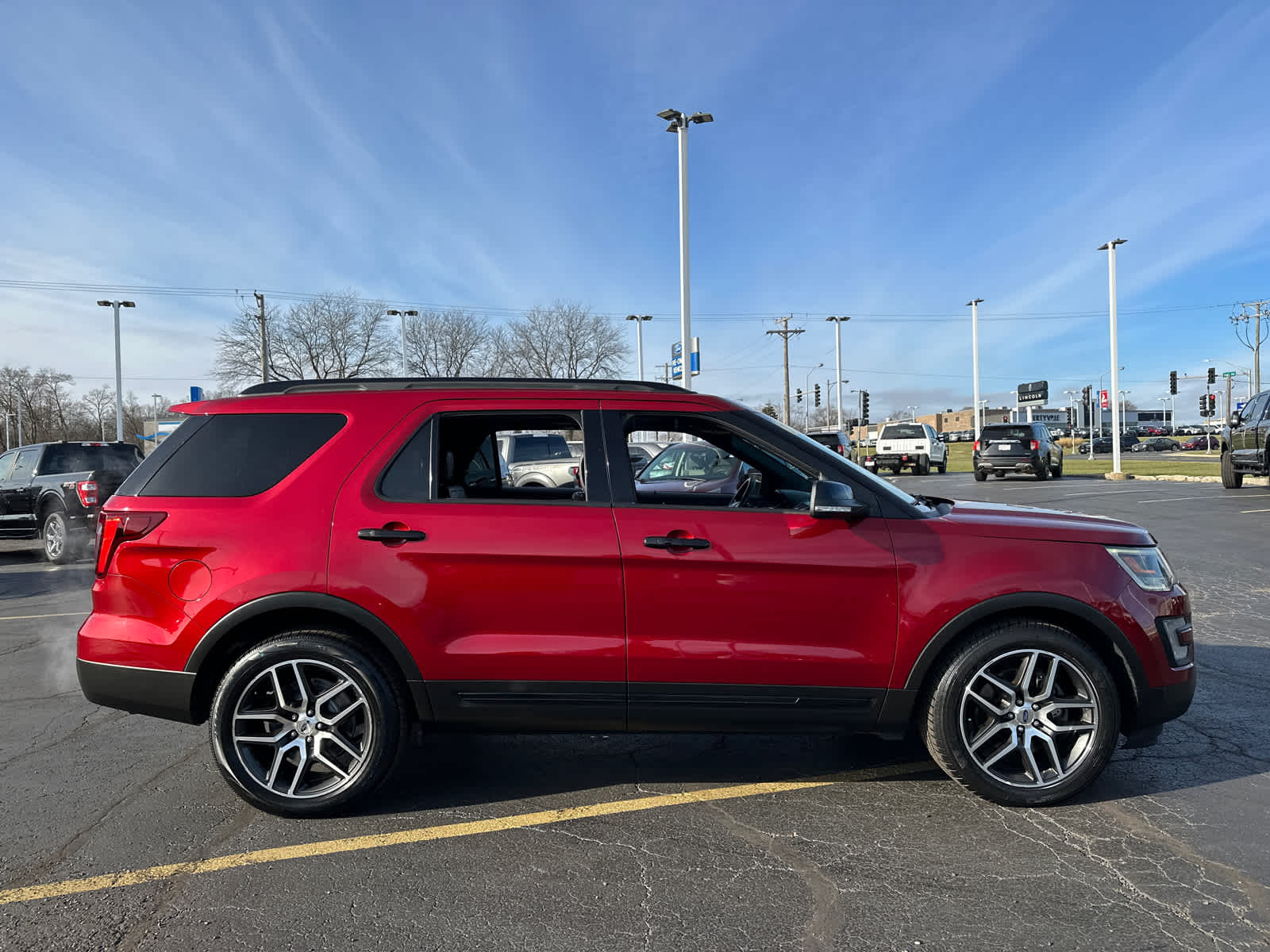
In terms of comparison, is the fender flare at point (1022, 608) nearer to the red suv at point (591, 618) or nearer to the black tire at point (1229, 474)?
the red suv at point (591, 618)

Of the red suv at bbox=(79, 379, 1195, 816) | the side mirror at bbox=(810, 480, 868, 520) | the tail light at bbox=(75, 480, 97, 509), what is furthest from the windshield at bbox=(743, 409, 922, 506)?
the tail light at bbox=(75, 480, 97, 509)

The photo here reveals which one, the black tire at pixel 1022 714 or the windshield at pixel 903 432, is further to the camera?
the windshield at pixel 903 432

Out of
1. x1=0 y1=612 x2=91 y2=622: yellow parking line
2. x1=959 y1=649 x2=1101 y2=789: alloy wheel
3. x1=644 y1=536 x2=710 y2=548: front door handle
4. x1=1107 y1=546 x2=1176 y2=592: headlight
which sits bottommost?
x1=0 y1=612 x2=91 y2=622: yellow parking line

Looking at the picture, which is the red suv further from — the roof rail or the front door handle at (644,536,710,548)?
the roof rail

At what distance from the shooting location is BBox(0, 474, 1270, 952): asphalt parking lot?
2578 millimetres

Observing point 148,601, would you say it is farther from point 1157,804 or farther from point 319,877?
point 1157,804

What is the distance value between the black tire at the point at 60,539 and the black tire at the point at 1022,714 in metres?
12.9

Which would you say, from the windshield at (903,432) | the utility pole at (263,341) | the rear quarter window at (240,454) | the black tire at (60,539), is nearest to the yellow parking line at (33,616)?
the black tire at (60,539)

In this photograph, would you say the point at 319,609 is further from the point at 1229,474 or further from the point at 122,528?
the point at 1229,474

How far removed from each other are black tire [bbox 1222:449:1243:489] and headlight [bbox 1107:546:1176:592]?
719 inches

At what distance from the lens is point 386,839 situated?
3199 mm

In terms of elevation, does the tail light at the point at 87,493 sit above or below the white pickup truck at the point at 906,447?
below

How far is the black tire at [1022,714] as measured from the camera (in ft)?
11.0

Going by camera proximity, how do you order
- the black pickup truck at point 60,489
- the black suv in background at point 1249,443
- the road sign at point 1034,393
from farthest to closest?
the road sign at point 1034,393 → the black suv in background at point 1249,443 → the black pickup truck at point 60,489
